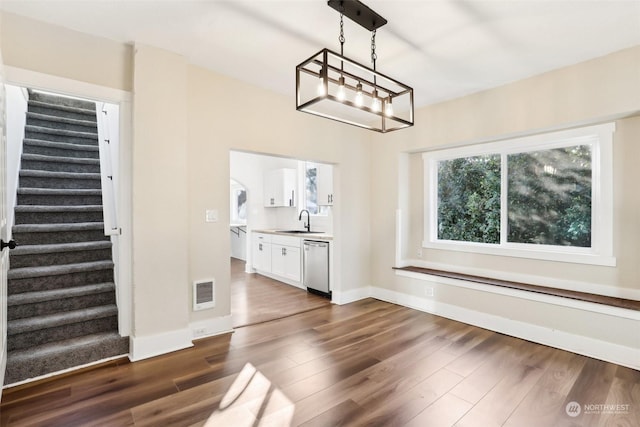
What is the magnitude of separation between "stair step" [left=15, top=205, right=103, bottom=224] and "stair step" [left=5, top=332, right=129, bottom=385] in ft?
4.92

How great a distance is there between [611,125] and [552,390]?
8.21 feet

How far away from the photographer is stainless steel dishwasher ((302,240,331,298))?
187 inches

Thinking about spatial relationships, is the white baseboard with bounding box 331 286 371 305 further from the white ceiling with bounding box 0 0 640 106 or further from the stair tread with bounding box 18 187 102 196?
the stair tread with bounding box 18 187 102 196

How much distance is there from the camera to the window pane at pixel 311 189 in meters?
6.33

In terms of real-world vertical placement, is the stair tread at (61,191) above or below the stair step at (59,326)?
above

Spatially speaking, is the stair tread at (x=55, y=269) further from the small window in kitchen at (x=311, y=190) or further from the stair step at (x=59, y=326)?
the small window in kitchen at (x=311, y=190)

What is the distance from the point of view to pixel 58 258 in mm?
3145

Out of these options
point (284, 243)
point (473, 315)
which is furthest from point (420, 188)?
point (284, 243)

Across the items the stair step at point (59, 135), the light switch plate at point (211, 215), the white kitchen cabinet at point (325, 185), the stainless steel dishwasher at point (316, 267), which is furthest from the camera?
the white kitchen cabinet at point (325, 185)

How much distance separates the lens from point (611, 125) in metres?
2.99

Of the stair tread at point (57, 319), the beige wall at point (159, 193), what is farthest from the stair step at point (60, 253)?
the beige wall at point (159, 193)

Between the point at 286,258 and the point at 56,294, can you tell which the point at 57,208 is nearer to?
the point at 56,294

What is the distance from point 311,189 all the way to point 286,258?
1610 mm

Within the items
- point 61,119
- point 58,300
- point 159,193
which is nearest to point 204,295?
point 159,193
